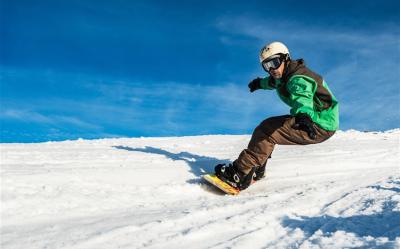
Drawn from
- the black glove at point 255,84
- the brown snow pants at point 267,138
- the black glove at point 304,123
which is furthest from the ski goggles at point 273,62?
the black glove at point 255,84

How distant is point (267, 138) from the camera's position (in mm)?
6168

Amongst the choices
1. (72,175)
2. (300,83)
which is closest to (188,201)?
(72,175)

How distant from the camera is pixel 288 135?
244 inches

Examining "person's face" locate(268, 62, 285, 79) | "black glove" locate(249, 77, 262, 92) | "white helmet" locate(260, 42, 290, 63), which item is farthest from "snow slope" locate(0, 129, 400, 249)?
"white helmet" locate(260, 42, 290, 63)

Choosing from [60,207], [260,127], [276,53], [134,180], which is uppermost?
[276,53]

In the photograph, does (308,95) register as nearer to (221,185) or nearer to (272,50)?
(272,50)

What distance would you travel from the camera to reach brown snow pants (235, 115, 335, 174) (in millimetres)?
6168

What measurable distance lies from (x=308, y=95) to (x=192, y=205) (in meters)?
1.95

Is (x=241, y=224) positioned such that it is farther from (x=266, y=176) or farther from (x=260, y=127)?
(x=266, y=176)

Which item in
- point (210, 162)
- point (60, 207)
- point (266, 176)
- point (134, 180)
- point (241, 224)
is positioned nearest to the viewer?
point (241, 224)

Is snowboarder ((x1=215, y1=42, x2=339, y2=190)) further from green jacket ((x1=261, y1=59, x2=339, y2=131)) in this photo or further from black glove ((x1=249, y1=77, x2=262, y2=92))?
black glove ((x1=249, y1=77, x2=262, y2=92))

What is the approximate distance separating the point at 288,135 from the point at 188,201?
63.7 inches

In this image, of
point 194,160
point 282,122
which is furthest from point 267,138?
point 194,160

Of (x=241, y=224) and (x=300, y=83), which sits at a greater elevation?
(x=300, y=83)
